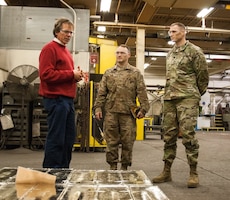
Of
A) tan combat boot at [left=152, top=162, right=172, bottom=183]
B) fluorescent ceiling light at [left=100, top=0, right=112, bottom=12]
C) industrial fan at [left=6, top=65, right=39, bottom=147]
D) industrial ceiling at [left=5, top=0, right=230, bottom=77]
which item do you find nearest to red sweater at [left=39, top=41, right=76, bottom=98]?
tan combat boot at [left=152, top=162, right=172, bottom=183]

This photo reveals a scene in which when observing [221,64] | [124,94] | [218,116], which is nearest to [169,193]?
[124,94]

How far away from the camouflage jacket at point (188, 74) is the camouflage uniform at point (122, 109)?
1.05 feet

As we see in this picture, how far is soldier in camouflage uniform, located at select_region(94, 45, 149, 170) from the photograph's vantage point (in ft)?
9.95

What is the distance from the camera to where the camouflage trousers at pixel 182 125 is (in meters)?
2.83

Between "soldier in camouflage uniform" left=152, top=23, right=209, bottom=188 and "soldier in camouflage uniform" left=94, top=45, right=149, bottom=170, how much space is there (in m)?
0.28

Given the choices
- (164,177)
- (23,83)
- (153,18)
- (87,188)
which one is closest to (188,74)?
(164,177)

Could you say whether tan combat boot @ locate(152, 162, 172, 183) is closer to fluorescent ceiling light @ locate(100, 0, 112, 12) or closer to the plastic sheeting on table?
the plastic sheeting on table

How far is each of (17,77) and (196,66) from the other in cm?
330

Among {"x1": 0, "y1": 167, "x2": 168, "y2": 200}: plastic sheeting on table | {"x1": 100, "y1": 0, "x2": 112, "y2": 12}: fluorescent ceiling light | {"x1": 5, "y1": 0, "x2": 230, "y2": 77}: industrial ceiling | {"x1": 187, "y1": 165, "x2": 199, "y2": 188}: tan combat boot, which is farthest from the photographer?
{"x1": 100, "y1": 0, "x2": 112, "y2": 12}: fluorescent ceiling light

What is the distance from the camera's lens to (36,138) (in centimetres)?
549

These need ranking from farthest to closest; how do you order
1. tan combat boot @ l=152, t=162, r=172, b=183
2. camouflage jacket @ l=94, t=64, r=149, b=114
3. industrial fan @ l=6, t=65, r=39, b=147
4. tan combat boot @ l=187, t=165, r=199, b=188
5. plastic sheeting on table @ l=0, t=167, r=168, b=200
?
industrial fan @ l=6, t=65, r=39, b=147 < camouflage jacket @ l=94, t=64, r=149, b=114 < tan combat boot @ l=152, t=162, r=172, b=183 < tan combat boot @ l=187, t=165, r=199, b=188 < plastic sheeting on table @ l=0, t=167, r=168, b=200

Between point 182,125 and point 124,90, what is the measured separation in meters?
0.65

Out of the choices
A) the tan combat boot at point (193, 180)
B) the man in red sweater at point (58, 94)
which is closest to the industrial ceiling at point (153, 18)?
the man in red sweater at point (58, 94)

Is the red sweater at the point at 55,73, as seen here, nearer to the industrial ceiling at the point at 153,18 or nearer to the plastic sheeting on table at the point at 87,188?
the plastic sheeting on table at the point at 87,188
